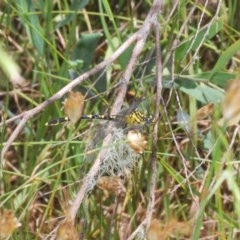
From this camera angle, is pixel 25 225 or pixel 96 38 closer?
pixel 25 225

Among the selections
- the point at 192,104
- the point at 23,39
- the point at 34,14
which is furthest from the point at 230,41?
the point at 23,39

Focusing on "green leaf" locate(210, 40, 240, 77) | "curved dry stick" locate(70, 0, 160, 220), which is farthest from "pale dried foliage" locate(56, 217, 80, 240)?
"green leaf" locate(210, 40, 240, 77)

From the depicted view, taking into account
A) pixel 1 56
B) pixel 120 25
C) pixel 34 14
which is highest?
pixel 1 56

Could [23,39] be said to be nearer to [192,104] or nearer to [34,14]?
[34,14]

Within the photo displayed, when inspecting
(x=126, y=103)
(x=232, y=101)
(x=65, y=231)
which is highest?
(x=232, y=101)

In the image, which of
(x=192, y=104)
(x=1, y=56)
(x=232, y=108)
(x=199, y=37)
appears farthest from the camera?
(x=192, y=104)

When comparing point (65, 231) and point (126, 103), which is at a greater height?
point (65, 231)

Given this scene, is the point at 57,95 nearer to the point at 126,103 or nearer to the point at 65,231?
the point at 65,231

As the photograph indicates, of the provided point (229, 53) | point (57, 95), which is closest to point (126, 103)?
point (229, 53)

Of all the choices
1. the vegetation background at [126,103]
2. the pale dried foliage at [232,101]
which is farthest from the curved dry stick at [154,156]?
the pale dried foliage at [232,101]
